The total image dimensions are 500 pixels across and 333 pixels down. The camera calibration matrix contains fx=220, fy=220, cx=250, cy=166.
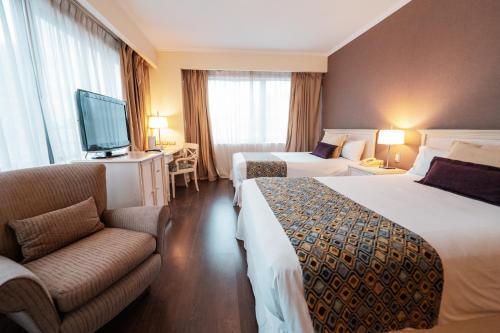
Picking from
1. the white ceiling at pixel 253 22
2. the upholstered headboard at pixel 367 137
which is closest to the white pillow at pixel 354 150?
the upholstered headboard at pixel 367 137

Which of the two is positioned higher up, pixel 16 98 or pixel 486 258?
pixel 16 98

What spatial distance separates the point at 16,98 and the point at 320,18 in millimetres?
3541

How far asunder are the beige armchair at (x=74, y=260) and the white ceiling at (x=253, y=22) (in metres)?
2.39

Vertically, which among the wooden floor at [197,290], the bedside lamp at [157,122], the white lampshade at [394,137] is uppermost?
the bedside lamp at [157,122]

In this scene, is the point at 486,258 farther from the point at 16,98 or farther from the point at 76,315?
the point at 16,98

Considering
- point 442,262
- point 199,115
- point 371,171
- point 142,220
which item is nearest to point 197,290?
point 142,220

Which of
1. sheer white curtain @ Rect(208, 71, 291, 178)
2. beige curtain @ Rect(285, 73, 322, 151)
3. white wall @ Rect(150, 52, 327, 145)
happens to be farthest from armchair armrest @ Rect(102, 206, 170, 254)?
beige curtain @ Rect(285, 73, 322, 151)

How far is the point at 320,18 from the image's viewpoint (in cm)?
317

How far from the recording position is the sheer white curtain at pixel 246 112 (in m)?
4.77

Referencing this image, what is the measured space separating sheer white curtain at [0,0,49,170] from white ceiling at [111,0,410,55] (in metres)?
1.36

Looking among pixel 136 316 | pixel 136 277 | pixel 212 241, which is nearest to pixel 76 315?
pixel 136 277

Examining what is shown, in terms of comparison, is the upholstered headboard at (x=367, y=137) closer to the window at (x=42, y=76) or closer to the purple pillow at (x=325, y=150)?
the purple pillow at (x=325, y=150)

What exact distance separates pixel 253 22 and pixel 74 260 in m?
3.49

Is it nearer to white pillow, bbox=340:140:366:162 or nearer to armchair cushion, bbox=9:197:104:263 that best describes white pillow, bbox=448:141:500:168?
white pillow, bbox=340:140:366:162
